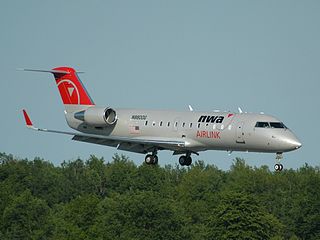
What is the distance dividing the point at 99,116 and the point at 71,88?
18.1ft

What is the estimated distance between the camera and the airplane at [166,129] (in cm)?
9144

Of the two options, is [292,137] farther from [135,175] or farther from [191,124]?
[135,175]

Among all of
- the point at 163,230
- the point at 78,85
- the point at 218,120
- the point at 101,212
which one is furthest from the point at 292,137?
the point at 101,212

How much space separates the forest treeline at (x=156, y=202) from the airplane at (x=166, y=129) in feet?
101

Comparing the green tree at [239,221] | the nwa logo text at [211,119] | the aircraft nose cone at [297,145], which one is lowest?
the aircraft nose cone at [297,145]

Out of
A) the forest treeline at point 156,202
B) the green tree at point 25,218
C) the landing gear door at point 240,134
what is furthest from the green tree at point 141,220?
the landing gear door at point 240,134

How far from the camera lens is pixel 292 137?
9125 cm

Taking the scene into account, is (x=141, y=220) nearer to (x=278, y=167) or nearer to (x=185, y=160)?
(x=185, y=160)

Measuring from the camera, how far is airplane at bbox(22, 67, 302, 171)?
91438 mm

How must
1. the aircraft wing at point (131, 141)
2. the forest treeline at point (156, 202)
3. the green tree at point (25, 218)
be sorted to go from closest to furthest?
the aircraft wing at point (131, 141) < the forest treeline at point (156, 202) < the green tree at point (25, 218)

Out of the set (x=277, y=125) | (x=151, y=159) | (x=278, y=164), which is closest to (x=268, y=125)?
Answer: (x=277, y=125)

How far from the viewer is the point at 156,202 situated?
458 feet

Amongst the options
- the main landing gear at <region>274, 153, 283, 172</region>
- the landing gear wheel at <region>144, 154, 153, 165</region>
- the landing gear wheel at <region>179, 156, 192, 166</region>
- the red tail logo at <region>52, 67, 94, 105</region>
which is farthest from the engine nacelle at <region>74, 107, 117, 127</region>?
the main landing gear at <region>274, 153, 283, 172</region>

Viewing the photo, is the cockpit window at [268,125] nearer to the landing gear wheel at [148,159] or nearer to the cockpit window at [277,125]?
the cockpit window at [277,125]
